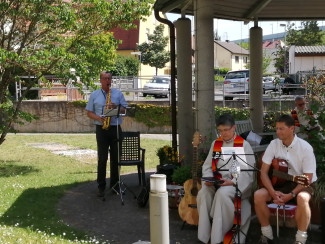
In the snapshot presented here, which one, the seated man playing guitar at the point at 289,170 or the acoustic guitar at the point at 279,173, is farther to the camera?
the acoustic guitar at the point at 279,173

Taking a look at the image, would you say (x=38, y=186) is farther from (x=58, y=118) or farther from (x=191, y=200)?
(x=58, y=118)

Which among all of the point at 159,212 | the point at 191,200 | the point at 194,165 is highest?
the point at 194,165

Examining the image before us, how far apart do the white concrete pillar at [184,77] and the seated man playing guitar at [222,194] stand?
322 centimetres

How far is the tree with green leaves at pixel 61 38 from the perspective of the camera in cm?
1083

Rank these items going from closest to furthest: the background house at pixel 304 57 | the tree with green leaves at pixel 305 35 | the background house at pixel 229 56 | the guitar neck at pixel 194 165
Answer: the guitar neck at pixel 194 165 → the background house at pixel 304 57 → the tree with green leaves at pixel 305 35 → the background house at pixel 229 56

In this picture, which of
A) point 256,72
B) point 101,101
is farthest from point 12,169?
point 256,72

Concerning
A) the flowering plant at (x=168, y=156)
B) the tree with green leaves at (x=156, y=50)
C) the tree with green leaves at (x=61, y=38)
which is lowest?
the flowering plant at (x=168, y=156)

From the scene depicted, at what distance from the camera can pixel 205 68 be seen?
7.41m

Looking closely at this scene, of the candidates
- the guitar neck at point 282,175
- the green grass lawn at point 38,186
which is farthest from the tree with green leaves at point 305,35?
the guitar neck at point 282,175

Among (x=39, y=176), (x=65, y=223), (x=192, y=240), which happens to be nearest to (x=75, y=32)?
(x=39, y=176)

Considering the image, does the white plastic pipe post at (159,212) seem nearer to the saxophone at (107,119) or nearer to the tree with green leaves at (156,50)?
the saxophone at (107,119)

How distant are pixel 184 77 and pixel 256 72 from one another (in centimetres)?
234

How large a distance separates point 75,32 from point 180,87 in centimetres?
355

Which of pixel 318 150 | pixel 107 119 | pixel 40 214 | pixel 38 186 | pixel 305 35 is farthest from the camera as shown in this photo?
pixel 305 35
